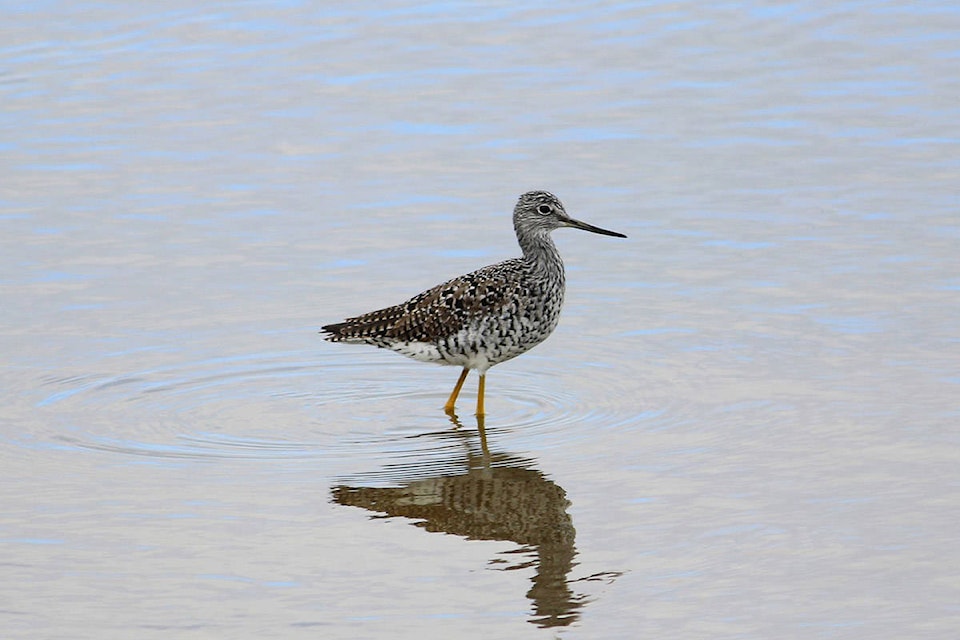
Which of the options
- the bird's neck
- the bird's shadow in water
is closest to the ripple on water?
the bird's shadow in water

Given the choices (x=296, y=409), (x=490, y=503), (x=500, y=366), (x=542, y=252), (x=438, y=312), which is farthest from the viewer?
(x=500, y=366)

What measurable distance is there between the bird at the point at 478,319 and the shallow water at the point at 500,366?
0.37 metres

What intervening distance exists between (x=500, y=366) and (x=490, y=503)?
3.02 m

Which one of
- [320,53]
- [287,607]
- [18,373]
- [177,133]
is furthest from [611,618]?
[320,53]

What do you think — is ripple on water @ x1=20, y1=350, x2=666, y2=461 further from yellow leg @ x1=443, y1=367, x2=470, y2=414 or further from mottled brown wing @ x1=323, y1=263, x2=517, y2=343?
mottled brown wing @ x1=323, y1=263, x2=517, y2=343

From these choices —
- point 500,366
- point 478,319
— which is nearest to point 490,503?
point 478,319

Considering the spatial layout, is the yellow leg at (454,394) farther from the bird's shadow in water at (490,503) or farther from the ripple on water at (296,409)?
the bird's shadow in water at (490,503)

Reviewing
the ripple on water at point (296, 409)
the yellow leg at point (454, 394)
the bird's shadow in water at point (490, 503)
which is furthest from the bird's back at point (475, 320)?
the bird's shadow in water at point (490, 503)

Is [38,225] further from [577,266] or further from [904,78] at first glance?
[904,78]

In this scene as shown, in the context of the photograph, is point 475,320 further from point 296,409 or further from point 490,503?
point 490,503

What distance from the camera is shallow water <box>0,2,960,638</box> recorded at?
8102mm

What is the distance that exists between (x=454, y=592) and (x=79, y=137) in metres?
10.5

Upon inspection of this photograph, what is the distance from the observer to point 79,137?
17.2 metres

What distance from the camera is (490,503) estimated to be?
935cm
